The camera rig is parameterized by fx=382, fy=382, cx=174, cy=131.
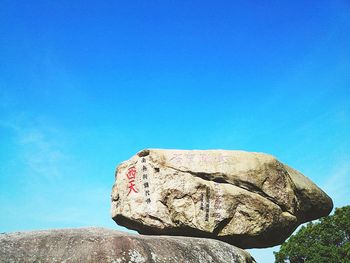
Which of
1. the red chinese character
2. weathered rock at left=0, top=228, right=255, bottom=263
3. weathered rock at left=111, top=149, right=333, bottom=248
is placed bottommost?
weathered rock at left=0, top=228, right=255, bottom=263

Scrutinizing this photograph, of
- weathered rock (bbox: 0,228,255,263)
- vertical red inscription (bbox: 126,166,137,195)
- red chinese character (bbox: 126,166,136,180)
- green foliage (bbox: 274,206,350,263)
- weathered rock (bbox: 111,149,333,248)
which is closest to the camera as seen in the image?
weathered rock (bbox: 0,228,255,263)

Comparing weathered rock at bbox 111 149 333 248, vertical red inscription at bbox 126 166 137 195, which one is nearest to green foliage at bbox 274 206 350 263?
weathered rock at bbox 111 149 333 248

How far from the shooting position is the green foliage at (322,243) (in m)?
23.3

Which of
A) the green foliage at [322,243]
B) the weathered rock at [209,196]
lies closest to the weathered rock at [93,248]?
the weathered rock at [209,196]

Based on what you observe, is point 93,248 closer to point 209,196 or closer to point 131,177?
point 131,177

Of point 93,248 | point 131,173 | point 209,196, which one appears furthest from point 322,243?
point 93,248

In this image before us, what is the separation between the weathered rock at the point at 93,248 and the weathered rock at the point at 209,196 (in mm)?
1337

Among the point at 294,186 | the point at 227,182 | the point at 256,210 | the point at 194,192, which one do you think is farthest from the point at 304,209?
the point at 194,192

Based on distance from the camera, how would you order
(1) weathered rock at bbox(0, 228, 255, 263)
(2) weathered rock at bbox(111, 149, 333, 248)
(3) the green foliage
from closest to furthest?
(1) weathered rock at bbox(0, 228, 255, 263), (2) weathered rock at bbox(111, 149, 333, 248), (3) the green foliage

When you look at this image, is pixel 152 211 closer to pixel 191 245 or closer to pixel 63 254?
pixel 191 245

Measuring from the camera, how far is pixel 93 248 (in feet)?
24.3

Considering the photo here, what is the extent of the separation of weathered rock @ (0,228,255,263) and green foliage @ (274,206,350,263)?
17881 millimetres

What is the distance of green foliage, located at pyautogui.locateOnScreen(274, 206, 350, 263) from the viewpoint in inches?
919

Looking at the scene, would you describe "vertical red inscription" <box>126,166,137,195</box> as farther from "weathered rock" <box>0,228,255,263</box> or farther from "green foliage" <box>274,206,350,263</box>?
"green foliage" <box>274,206,350,263</box>
